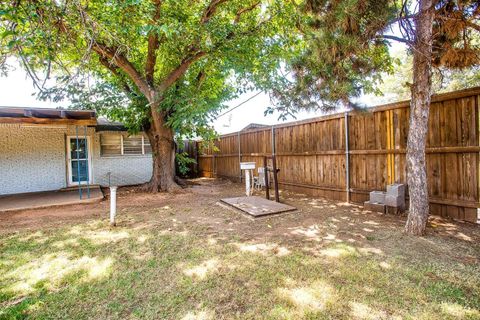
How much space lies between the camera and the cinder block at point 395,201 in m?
4.80

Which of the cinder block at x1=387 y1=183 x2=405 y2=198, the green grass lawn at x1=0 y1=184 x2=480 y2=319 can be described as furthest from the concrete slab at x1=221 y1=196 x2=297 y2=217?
the cinder block at x1=387 y1=183 x2=405 y2=198

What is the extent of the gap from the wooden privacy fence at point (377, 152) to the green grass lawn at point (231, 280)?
1522 mm

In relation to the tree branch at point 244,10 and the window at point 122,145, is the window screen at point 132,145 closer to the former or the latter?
the window at point 122,145

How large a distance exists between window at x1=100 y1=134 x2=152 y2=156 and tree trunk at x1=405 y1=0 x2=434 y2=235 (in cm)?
1046

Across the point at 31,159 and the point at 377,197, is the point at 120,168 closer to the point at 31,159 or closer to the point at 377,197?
the point at 31,159

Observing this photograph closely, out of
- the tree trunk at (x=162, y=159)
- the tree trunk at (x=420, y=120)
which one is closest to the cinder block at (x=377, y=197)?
the tree trunk at (x=420, y=120)

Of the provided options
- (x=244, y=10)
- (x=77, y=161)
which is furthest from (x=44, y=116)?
(x=244, y=10)

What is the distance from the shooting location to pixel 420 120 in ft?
11.9

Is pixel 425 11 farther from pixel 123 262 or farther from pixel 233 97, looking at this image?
pixel 233 97

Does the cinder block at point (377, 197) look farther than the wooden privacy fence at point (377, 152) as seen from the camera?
Yes

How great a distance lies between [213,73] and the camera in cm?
844

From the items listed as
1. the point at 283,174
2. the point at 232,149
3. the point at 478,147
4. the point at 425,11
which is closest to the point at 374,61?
the point at 425,11

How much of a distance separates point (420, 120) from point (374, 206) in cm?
221

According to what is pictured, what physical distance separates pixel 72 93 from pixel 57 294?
7802mm
